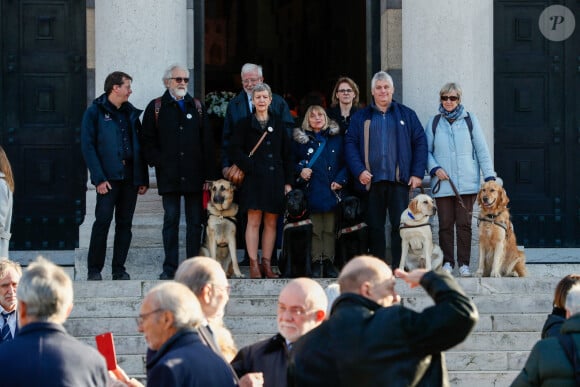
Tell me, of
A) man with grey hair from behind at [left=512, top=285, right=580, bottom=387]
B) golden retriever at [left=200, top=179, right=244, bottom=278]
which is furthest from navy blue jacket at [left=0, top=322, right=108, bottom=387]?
golden retriever at [left=200, top=179, right=244, bottom=278]

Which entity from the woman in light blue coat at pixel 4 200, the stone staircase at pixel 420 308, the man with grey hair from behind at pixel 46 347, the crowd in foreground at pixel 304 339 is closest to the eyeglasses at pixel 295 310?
the crowd in foreground at pixel 304 339

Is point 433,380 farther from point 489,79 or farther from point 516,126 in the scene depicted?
point 516,126

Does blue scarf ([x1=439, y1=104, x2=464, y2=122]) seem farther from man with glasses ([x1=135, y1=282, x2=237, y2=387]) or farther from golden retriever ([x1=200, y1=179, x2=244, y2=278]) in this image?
man with glasses ([x1=135, y1=282, x2=237, y2=387])

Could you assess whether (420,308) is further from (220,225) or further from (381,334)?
(381,334)

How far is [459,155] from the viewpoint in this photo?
1315 cm

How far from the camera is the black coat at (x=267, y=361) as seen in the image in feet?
22.5

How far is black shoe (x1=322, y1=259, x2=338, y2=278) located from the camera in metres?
13.0

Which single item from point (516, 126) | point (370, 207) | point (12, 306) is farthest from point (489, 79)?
point (12, 306)

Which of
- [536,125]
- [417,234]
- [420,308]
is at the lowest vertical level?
[420,308]

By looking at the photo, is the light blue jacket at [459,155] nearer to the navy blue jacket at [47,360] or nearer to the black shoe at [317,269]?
the black shoe at [317,269]

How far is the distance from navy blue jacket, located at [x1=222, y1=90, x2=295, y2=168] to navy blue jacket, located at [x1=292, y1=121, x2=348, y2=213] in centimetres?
22

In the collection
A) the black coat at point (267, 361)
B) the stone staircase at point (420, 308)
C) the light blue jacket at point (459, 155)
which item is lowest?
the stone staircase at point (420, 308)

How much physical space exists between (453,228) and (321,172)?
1430 millimetres

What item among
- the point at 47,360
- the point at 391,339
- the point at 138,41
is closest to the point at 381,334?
the point at 391,339
